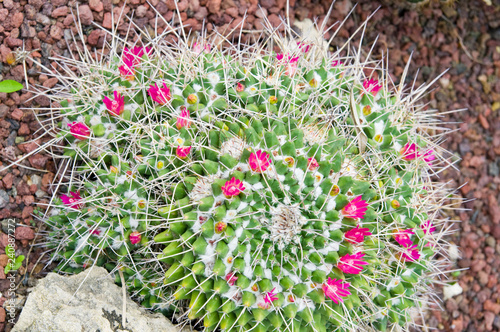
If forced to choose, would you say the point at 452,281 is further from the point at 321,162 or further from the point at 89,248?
the point at 89,248

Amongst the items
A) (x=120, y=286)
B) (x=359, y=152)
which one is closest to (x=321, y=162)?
(x=359, y=152)

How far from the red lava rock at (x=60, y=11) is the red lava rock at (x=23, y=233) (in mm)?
1295

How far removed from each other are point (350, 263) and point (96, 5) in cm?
223

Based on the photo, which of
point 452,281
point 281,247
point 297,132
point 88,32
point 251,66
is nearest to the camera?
point 281,247

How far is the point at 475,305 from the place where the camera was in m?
3.77

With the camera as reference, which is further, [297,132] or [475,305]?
[475,305]

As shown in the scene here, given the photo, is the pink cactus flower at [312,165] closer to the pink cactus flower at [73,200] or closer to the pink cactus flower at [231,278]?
the pink cactus flower at [231,278]

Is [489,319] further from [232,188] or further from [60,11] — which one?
[60,11]

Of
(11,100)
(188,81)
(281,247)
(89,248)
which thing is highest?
(188,81)

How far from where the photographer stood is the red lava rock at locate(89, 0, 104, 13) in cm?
300

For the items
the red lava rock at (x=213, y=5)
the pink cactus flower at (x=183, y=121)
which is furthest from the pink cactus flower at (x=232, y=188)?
the red lava rock at (x=213, y=5)

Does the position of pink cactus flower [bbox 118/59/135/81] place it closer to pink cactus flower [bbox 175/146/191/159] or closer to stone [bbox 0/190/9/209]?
pink cactus flower [bbox 175/146/191/159]

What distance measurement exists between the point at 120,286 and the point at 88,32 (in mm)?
1633

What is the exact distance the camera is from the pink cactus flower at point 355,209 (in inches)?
82.4
